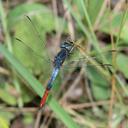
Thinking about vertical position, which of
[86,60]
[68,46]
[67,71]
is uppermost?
[68,46]

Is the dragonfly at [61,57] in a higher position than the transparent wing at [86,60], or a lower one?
higher

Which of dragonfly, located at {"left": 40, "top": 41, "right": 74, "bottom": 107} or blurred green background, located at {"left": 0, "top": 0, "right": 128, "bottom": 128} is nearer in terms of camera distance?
dragonfly, located at {"left": 40, "top": 41, "right": 74, "bottom": 107}

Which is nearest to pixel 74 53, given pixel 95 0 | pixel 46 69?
pixel 46 69

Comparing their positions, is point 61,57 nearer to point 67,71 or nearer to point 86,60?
point 86,60

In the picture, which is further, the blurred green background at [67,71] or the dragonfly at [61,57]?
the blurred green background at [67,71]

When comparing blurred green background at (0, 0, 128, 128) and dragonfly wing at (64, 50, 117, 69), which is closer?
dragonfly wing at (64, 50, 117, 69)

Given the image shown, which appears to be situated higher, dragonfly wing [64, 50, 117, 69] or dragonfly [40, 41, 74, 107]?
dragonfly [40, 41, 74, 107]

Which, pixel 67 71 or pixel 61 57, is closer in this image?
pixel 61 57

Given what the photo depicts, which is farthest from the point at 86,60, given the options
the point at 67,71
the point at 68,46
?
the point at 67,71

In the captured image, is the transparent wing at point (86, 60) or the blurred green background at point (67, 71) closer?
the transparent wing at point (86, 60)
